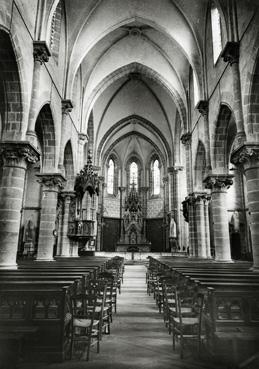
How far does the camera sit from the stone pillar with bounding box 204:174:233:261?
13.6 metres

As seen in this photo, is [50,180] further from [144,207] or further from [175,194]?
[144,207]

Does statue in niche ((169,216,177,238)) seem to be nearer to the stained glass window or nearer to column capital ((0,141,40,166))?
the stained glass window

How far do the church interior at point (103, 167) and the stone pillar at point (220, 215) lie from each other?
0.16 ft

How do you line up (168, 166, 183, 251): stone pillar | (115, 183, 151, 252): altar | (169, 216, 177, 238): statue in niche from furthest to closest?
(115, 183, 151, 252): altar
(168, 166, 183, 251): stone pillar
(169, 216, 177, 238): statue in niche

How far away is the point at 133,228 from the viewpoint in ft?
104

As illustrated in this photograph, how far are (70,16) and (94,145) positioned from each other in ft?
40.7

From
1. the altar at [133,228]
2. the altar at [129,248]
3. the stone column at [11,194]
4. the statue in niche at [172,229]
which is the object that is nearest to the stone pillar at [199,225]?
the statue in niche at [172,229]

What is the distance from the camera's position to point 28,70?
10547mm

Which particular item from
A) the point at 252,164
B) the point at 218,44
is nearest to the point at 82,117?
the point at 218,44

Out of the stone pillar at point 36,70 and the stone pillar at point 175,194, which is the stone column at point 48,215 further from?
the stone pillar at point 175,194

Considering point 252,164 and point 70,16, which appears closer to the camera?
point 252,164

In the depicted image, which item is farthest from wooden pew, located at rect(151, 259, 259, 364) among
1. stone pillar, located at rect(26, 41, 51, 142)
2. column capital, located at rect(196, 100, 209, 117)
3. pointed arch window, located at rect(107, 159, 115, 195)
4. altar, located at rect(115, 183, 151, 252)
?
pointed arch window, located at rect(107, 159, 115, 195)

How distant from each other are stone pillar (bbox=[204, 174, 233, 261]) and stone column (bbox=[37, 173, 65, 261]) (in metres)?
7.08

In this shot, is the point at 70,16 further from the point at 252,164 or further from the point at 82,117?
the point at 252,164
